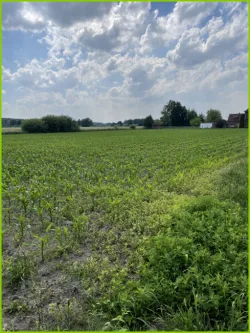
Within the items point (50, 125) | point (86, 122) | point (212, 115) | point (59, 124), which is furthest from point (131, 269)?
point (212, 115)

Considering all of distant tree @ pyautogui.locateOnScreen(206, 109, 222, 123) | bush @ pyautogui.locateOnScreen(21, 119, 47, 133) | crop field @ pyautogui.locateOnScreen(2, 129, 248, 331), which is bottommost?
crop field @ pyautogui.locateOnScreen(2, 129, 248, 331)

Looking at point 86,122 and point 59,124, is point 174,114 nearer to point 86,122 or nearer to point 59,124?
point 86,122

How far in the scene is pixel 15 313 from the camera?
100 inches

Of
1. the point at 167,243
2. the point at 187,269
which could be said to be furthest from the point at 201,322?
the point at 167,243

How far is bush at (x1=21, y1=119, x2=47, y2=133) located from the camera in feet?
191

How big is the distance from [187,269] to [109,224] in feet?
6.61

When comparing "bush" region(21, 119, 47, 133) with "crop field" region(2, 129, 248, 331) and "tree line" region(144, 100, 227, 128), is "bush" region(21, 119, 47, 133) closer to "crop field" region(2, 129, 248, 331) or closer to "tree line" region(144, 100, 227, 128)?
"tree line" region(144, 100, 227, 128)

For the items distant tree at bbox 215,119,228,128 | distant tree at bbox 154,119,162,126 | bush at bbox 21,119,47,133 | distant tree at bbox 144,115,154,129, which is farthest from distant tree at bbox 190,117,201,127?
bush at bbox 21,119,47,133

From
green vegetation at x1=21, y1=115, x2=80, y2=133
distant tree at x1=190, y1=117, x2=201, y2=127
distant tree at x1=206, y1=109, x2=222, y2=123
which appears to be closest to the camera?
green vegetation at x1=21, y1=115, x2=80, y2=133

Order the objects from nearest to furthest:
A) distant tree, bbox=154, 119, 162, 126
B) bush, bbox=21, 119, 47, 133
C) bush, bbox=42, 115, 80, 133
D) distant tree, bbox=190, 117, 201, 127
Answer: bush, bbox=21, 119, 47, 133 < bush, bbox=42, 115, 80, 133 < distant tree, bbox=154, 119, 162, 126 < distant tree, bbox=190, 117, 201, 127

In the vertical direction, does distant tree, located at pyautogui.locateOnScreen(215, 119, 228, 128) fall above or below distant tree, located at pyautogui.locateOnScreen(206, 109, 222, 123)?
below

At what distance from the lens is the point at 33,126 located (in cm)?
5881

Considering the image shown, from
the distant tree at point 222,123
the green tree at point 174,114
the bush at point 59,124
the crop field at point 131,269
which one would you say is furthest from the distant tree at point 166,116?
the crop field at point 131,269

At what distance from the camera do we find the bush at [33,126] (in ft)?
191
